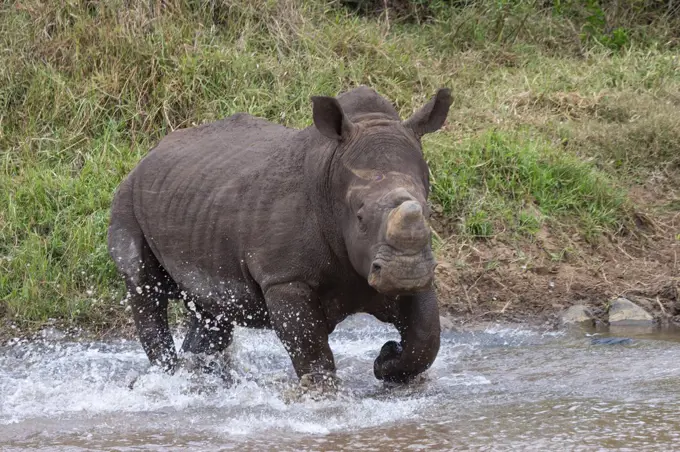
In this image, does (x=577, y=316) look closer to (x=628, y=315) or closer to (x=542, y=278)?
(x=628, y=315)

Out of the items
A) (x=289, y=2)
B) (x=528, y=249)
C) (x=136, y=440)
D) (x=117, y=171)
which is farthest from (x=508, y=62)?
(x=136, y=440)

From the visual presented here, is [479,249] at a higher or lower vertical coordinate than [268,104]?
lower

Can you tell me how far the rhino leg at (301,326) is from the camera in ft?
18.9

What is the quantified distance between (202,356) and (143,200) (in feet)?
3.22

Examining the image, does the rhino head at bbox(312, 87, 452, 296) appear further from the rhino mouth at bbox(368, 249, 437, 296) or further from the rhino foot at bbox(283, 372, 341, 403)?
the rhino foot at bbox(283, 372, 341, 403)

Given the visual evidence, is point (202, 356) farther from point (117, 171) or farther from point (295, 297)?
point (117, 171)

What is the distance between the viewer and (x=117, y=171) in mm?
9414

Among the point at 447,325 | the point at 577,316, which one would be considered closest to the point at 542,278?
the point at 577,316

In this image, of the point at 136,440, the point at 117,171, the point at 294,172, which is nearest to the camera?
the point at 136,440

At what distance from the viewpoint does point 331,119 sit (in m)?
5.60

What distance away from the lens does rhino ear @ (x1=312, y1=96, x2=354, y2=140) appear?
5.52 metres

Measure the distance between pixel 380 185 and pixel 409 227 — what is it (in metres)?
0.46

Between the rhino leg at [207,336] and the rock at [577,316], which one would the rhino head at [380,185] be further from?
the rock at [577,316]

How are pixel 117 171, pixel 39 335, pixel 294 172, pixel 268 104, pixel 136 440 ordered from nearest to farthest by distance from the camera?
pixel 136 440 → pixel 294 172 → pixel 39 335 → pixel 117 171 → pixel 268 104
